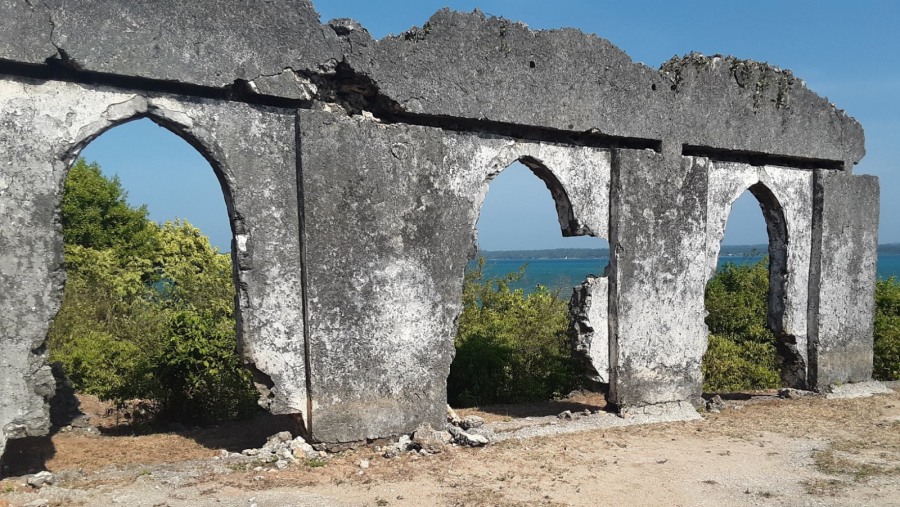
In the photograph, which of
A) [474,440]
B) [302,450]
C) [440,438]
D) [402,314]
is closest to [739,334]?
[474,440]

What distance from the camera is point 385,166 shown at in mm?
5906

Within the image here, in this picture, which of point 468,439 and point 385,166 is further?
point 468,439

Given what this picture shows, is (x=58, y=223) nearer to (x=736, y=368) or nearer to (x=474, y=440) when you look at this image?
(x=474, y=440)

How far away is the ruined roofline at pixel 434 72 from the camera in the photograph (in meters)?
4.91

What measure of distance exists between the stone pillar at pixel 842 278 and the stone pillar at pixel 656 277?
2.04 m

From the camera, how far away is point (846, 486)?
5.22m

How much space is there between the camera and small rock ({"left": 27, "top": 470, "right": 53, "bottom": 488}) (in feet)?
16.0

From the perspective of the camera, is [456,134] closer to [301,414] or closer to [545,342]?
[301,414]

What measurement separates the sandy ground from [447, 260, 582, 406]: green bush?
181 centimetres

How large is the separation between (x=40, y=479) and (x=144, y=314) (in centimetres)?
654

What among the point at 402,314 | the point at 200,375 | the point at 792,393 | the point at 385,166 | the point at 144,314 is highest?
the point at 385,166

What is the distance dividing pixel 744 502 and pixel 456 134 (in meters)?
3.61

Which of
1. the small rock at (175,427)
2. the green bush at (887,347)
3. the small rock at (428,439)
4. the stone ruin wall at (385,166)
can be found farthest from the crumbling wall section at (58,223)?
the green bush at (887,347)

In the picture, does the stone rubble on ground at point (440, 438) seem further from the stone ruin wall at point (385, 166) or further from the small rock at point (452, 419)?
the stone ruin wall at point (385, 166)
